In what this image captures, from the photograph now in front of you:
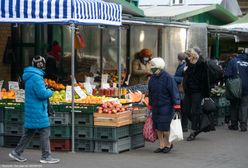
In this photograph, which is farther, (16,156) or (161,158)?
(161,158)

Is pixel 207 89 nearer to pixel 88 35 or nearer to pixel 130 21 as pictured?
pixel 130 21

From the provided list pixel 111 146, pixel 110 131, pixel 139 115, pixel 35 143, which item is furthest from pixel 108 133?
pixel 35 143

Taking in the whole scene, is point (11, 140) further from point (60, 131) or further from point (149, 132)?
point (149, 132)

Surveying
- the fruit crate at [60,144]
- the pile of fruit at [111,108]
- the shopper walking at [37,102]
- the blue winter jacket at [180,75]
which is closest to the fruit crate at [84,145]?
the fruit crate at [60,144]

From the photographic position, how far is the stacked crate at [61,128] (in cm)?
1147

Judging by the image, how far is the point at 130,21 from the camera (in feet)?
44.9

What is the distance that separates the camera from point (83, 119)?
11.5 metres

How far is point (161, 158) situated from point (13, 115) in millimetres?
2893

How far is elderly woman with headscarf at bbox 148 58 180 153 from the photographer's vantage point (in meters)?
11.3

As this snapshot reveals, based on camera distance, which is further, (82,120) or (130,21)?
(130,21)

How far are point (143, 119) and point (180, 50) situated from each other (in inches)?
234

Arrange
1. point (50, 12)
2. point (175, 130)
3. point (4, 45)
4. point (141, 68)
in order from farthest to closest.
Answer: point (141, 68)
point (4, 45)
point (175, 130)
point (50, 12)

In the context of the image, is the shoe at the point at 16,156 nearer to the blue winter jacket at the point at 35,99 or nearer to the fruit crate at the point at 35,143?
the blue winter jacket at the point at 35,99

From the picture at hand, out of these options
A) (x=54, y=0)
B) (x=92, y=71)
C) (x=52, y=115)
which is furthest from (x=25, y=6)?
(x=92, y=71)
